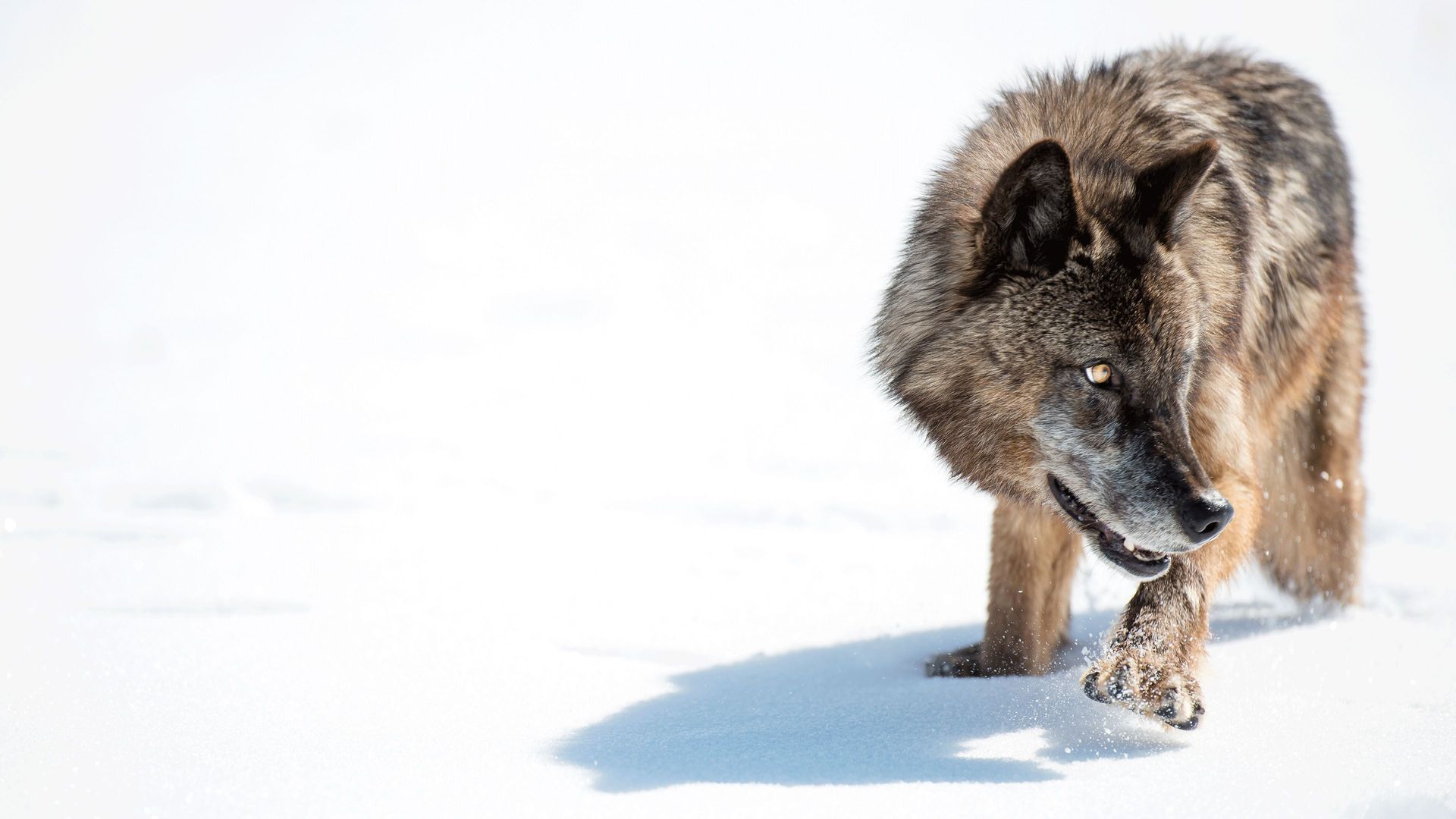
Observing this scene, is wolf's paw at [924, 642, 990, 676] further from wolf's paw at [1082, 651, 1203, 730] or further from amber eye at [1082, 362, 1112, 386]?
amber eye at [1082, 362, 1112, 386]

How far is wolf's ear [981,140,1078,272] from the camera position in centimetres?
284

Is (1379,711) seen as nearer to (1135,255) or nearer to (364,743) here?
(1135,255)

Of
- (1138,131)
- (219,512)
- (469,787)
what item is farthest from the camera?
(219,512)

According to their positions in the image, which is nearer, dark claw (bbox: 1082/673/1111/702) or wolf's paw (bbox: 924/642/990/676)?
dark claw (bbox: 1082/673/1111/702)

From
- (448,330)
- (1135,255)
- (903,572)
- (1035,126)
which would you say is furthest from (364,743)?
(448,330)

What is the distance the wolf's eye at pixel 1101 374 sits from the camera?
116 inches

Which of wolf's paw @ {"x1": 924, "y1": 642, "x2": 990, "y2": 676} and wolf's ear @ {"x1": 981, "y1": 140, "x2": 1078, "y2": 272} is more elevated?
wolf's ear @ {"x1": 981, "y1": 140, "x2": 1078, "y2": 272}

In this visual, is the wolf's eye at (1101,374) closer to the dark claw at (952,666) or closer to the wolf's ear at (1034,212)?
the wolf's ear at (1034,212)

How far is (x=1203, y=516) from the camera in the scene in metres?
2.75

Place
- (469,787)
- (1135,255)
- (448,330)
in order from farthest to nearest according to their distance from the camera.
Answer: (448,330) < (1135,255) < (469,787)

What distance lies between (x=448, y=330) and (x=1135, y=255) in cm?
1174

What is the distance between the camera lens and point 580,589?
14.9ft

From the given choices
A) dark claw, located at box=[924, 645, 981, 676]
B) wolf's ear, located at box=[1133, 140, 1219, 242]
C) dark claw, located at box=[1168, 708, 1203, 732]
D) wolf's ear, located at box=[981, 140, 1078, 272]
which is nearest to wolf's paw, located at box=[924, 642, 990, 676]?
dark claw, located at box=[924, 645, 981, 676]

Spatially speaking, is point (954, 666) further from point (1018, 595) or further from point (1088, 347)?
point (1088, 347)
